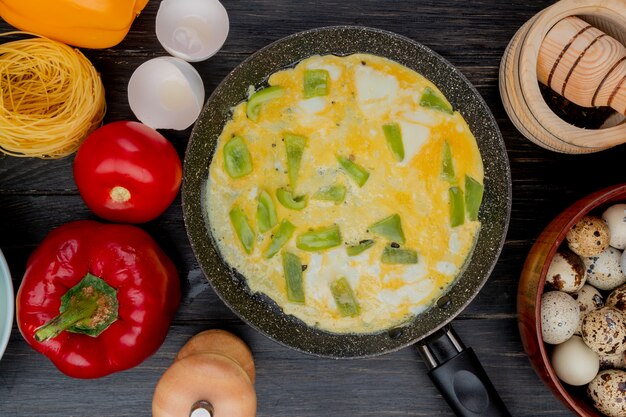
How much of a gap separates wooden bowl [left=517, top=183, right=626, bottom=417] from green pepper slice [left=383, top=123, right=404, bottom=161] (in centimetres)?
33

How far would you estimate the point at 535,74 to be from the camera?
51.0 inches

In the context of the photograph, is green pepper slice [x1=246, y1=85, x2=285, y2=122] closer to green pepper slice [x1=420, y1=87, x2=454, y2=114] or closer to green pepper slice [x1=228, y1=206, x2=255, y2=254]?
green pepper slice [x1=228, y1=206, x2=255, y2=254]

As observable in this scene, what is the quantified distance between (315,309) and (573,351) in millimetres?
526

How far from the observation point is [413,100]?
1.44 m

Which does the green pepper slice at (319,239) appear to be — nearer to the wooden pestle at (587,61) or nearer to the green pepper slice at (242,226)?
the green pepper slice at (242,226)

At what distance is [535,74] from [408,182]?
1.06 feet

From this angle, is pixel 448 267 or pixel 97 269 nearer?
pixel 97 269

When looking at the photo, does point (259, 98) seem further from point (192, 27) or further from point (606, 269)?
point (606, 269)

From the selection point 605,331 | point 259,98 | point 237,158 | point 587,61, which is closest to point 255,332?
point 237,158

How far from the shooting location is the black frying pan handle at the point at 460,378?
1388 millimetres

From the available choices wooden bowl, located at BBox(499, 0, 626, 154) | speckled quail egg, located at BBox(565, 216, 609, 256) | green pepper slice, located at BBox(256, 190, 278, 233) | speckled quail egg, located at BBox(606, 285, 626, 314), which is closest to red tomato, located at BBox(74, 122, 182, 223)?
green pepper slice, located at BBox(256, 190, 278, 233)

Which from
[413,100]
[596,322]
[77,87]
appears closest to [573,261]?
[596,322]

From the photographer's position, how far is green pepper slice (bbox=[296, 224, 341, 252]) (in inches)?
56.3

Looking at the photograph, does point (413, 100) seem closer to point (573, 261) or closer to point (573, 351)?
point (573, 261)
